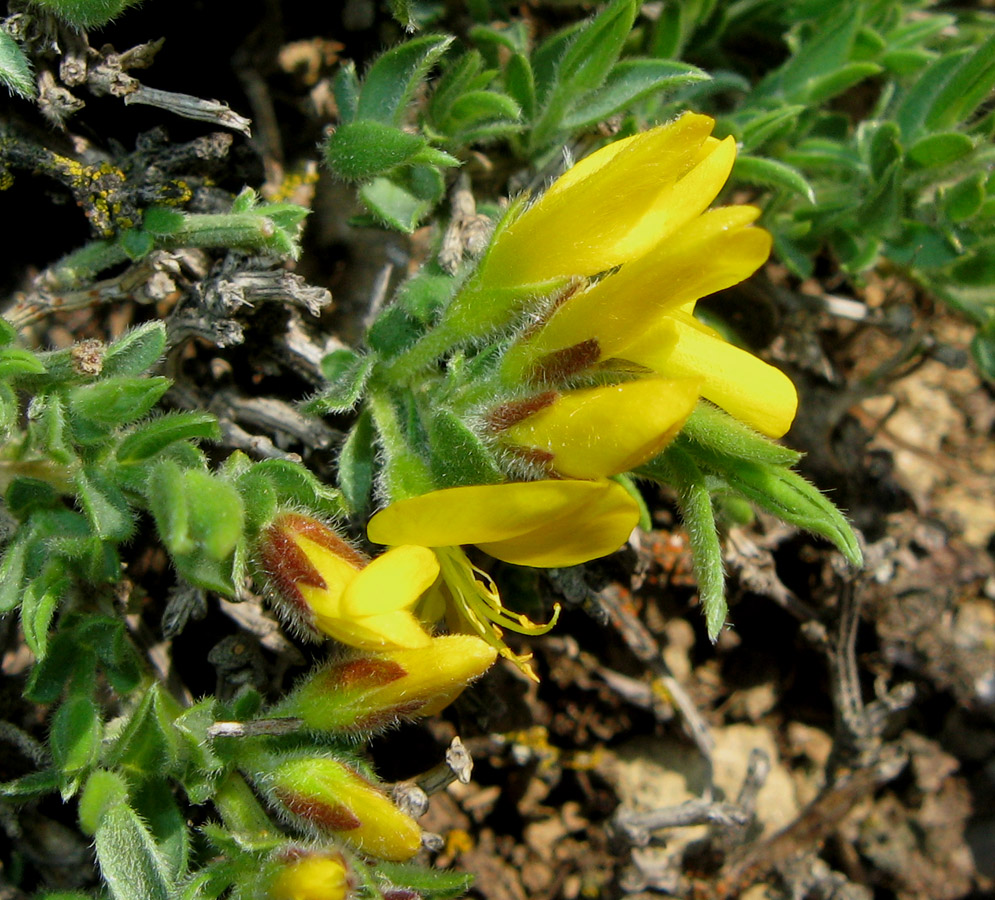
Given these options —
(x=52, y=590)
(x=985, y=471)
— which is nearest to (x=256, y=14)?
(x=52, y=590)

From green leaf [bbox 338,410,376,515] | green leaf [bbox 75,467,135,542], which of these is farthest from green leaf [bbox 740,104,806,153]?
green leaf [bbox 75,467,135,542]

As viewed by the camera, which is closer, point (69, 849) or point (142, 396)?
point (142, 396)

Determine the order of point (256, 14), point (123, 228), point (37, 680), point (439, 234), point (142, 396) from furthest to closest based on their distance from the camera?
point (256, 14) < point (439, 234) < point (123, 228) < point (37, 680) < point (142, 396)

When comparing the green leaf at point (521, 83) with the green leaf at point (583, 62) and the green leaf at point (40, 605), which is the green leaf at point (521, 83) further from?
the green leaf at point (40, 605)

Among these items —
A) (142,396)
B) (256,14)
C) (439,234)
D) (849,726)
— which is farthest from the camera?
(849,726)

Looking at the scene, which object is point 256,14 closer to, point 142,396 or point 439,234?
point 439,234

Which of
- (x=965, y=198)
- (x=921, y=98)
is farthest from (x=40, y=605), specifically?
(x=921, y=98)

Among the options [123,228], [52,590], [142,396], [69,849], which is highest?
[123,228]
